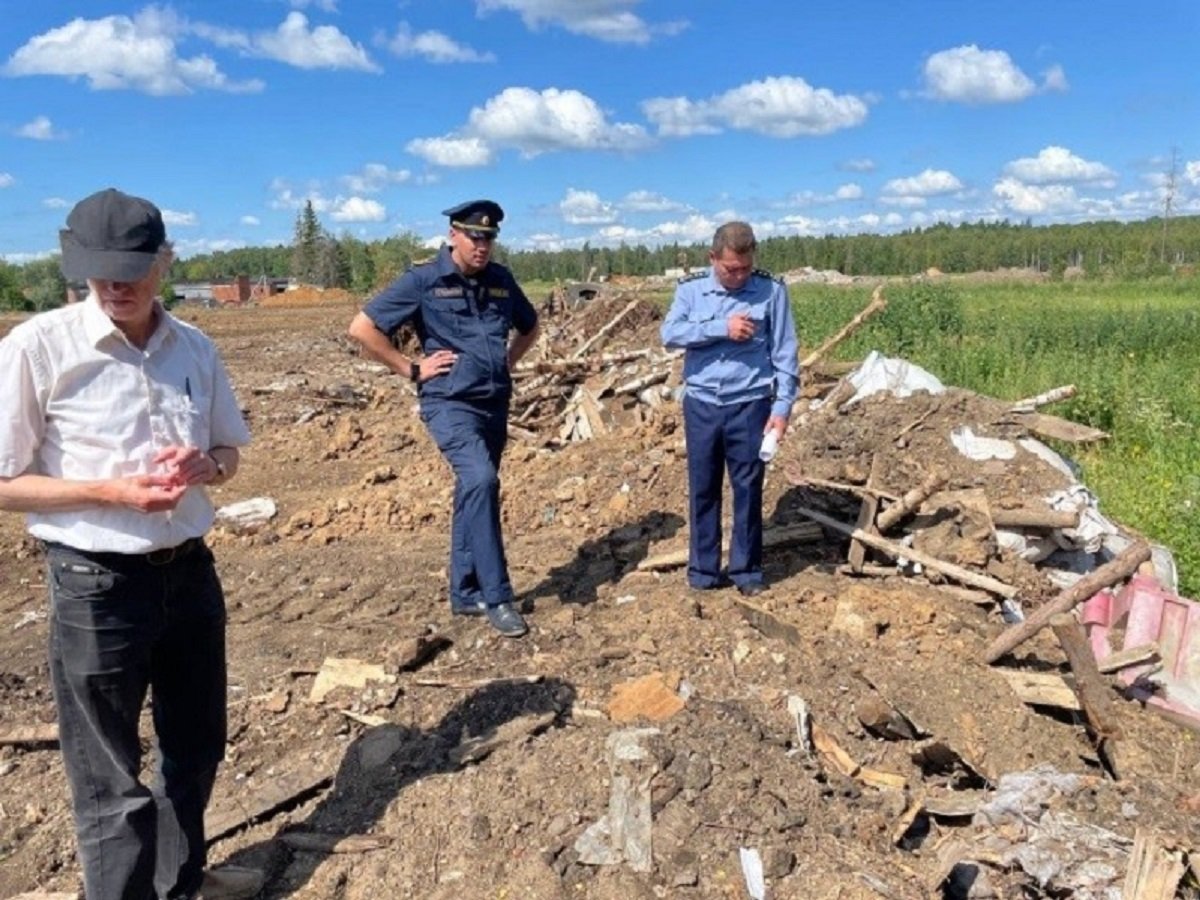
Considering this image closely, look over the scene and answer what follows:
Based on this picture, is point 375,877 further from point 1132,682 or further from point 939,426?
point 939,426

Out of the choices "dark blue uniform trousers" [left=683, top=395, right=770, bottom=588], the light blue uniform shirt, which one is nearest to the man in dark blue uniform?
the light blue uniform shirt

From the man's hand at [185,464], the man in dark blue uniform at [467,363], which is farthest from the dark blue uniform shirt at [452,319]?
the man's hand at [185,464]

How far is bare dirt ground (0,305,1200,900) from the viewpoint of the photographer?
3.35m

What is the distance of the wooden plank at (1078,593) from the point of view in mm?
4754

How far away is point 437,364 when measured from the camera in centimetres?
535

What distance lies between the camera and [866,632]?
5.20 metres

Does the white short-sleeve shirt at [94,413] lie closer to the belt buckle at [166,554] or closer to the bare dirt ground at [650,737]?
the belt buckle at [166,554]

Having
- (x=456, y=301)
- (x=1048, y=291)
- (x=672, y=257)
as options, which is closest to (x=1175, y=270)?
(x=1048, y=291)

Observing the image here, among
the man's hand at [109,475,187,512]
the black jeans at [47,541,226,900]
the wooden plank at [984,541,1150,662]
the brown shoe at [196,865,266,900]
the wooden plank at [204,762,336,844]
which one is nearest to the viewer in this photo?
the man's hand at [109,475,187,512]

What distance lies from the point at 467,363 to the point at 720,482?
1648mm

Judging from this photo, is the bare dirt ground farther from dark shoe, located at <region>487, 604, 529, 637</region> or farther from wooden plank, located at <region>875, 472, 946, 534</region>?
wooden plank, located at <region>875, 472, 946, 534</region>

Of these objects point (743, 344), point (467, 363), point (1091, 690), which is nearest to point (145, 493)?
point (467, 363)

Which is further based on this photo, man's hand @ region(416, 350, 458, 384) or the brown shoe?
man's hand @ region(416, 350, 458, 384)

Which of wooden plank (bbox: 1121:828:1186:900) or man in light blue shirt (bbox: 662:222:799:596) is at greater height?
man in light blue shirt (bbox: 662:222:799:596)
